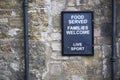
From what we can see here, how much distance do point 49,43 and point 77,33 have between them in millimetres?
584

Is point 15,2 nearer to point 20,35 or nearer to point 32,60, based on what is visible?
point 20,35

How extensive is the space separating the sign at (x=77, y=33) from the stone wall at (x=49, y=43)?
9 centimetres

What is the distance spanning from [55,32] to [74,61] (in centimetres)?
68

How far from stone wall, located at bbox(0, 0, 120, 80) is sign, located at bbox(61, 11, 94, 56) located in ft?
0.29

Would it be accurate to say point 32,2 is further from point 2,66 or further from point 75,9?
point 2,66

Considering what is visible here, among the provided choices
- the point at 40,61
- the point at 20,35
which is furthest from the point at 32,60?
the point at 20,35

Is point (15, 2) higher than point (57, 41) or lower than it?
higher

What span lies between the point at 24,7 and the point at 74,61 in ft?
4.73

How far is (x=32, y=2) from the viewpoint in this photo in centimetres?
621

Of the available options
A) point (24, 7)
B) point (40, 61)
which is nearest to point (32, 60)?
point (40, 61)

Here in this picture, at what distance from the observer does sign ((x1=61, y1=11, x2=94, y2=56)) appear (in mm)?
6199

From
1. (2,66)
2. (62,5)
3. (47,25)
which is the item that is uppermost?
(62,5)

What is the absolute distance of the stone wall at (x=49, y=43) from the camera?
20.4 feet

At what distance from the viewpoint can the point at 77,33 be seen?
6.20 m
